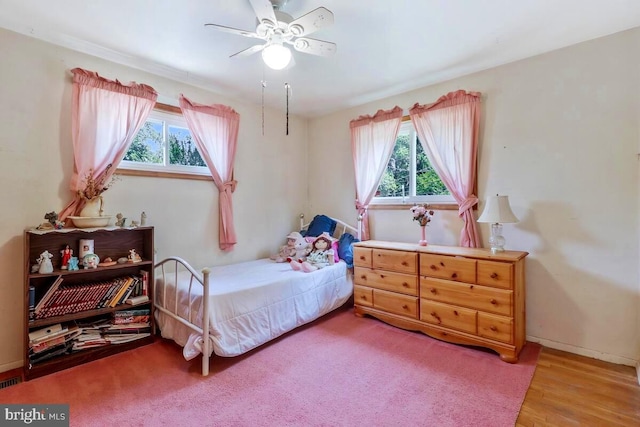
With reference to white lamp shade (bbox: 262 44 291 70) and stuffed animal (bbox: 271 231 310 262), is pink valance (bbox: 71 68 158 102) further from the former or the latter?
stuffed animal (bbox: 271 231 310 262)

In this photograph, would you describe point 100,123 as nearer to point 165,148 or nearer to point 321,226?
point 165,148

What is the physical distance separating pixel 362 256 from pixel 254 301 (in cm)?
131

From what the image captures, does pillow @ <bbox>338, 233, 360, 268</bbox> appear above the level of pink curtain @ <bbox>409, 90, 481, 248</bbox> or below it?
below

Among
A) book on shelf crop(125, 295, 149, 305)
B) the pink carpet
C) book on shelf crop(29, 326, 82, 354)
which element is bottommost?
the pink carpet

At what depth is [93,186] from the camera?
7.96 feet

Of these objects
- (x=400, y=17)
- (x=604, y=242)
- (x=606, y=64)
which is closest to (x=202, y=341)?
(x=400, y=17)

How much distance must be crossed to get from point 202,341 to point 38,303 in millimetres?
1227

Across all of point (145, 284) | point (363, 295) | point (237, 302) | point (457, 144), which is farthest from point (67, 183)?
point (457, 144)

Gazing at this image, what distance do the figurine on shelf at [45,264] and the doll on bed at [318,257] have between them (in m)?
2.01

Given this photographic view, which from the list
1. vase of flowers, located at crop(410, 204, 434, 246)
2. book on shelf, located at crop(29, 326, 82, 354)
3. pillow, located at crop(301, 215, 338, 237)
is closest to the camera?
book on shelf, located at crop(29, 326, 82, 354)

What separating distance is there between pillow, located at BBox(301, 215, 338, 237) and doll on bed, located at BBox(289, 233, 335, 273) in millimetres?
298

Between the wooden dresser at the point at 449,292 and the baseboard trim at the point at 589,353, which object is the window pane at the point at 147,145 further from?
the baseboard trim at the point at 589,353

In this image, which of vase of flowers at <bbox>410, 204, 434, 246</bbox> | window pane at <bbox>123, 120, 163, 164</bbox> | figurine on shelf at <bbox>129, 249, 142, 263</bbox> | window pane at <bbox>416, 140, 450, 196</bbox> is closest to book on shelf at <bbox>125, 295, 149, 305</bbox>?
figurine on shelf at <bbox>129, 249, 142, 263</bbox>

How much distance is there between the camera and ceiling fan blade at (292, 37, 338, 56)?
202 cm
